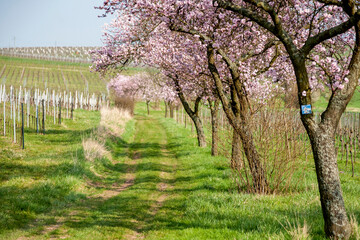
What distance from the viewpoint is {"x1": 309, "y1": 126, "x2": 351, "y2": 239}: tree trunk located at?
5.87 metres

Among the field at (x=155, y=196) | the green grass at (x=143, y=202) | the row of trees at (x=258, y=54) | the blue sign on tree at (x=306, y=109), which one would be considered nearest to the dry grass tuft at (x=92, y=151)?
the field at (x=155, y=196)

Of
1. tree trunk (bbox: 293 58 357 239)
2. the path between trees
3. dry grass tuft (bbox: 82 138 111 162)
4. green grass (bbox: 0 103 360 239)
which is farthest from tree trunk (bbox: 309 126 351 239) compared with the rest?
dry grass tuft (bbox: 82 138 111 162)

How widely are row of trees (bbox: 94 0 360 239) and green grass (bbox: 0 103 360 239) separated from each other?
132 cm

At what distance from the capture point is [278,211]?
777 centimetres

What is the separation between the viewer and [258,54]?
500 inches

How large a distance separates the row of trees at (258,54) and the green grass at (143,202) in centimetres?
132

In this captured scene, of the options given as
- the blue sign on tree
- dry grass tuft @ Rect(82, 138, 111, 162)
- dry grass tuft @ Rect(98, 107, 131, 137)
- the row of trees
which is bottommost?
dry grass tuft @ Rect(82, 138, 111, 162)

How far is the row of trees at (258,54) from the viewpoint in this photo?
596cm

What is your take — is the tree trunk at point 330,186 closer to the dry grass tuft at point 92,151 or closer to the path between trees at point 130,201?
the path between trees at point 130,201

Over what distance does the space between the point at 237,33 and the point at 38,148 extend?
12787mm

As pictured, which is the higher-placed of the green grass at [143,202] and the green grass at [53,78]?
the green grass at [53,78]

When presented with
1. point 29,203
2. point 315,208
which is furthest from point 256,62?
point 29,203

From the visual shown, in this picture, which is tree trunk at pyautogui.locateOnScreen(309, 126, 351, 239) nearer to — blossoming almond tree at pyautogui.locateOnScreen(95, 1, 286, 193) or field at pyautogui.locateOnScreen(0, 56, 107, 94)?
blossoming almond tree at pyautogui.locateOnScreen(95, 1, 286, 193)

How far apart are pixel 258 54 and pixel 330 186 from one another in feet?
25.4
